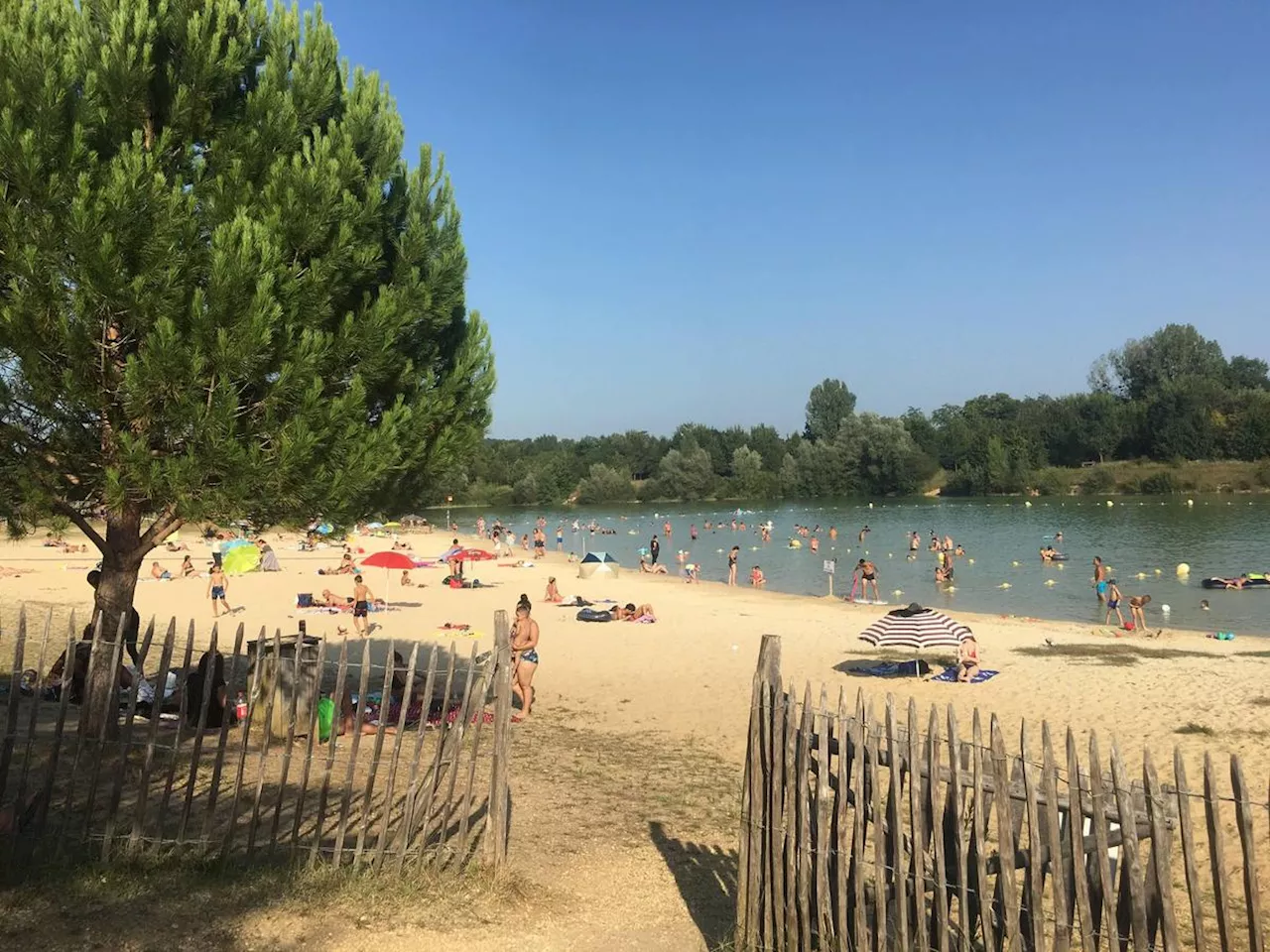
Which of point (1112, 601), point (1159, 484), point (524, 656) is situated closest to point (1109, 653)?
point (1112, 601)

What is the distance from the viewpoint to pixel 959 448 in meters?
113

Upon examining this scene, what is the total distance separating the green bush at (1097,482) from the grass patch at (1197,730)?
9050cm

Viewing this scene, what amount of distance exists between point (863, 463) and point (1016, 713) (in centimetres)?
10155

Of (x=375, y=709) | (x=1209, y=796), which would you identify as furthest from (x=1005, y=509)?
(x=1209, y=796)

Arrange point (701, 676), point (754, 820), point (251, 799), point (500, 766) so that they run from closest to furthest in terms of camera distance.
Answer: point (754, 820) → point (500, 766) → point (251, 799) → point (701, 676)

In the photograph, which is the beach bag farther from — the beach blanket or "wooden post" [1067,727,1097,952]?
the beach blanket

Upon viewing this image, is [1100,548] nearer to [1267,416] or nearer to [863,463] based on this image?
[1267,416]

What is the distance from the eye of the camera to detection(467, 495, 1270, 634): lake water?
30.9m

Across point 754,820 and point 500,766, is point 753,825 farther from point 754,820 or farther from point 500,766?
point 500,766

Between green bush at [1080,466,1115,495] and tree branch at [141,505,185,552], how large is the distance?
99.4 m

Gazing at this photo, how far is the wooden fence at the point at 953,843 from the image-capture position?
3.88 m

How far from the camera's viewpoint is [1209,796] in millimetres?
3691

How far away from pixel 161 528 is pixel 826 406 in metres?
139

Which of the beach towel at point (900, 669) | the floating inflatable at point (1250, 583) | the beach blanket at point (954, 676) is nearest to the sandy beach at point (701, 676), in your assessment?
the beach blanket at point (954, 676)
